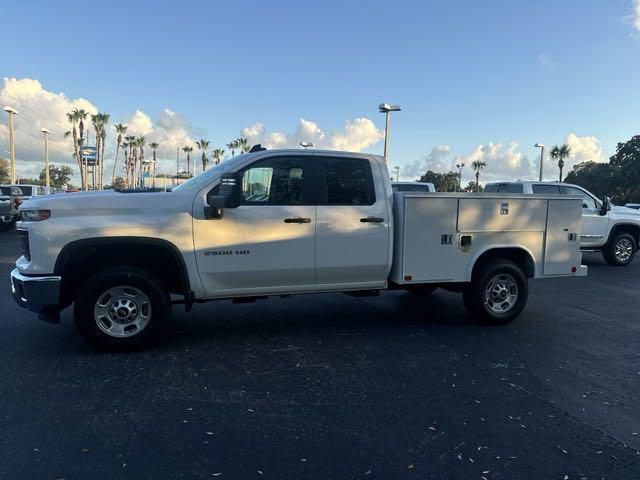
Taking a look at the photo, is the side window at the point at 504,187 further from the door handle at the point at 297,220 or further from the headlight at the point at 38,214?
the headlight at the point at 38,214

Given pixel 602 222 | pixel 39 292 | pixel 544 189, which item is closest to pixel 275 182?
pixel 39 292

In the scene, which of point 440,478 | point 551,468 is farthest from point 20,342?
point 551,468

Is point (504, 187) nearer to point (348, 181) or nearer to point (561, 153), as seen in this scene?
point (348, 181)

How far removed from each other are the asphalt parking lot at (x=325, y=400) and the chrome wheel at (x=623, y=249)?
7.05m

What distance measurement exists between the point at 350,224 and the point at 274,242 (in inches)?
36.1

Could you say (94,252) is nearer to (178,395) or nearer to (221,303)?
(178,395)

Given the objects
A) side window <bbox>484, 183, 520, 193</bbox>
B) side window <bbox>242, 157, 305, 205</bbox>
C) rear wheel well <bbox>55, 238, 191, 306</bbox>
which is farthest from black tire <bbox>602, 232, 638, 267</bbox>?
rear wheel well <bbox>55, 238, 191, 306</bbox>

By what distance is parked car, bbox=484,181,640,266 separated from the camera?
466 inches

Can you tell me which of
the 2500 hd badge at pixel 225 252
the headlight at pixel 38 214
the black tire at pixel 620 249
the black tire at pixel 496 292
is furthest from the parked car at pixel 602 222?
the headlight at pixel 38 214

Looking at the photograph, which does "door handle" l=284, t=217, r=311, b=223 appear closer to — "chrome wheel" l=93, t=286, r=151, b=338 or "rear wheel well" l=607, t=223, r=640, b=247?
"chrome wheel" l=93, t=286, r=151, b=338

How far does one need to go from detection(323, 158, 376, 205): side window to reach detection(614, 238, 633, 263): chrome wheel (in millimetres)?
9759

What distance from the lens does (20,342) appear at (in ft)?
17.0

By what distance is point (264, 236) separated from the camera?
203 inches

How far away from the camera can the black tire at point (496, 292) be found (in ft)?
19.9
